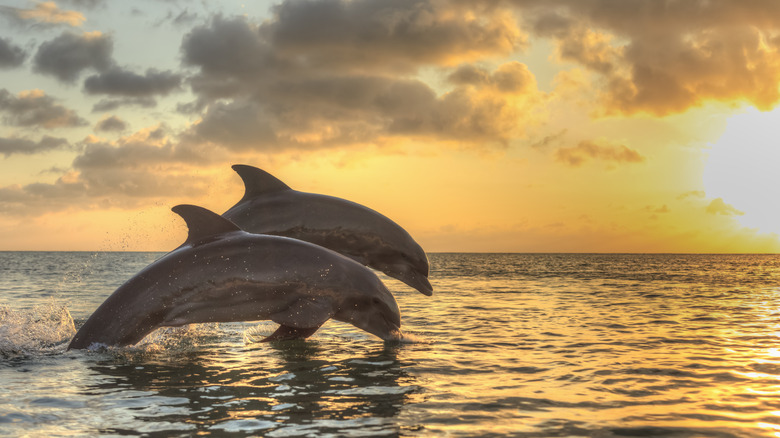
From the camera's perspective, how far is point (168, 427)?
6020mm

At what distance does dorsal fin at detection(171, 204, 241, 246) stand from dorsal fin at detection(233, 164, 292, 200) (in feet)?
7.18

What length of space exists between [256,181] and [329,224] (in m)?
1.49

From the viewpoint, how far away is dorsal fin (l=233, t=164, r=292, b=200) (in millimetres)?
12055

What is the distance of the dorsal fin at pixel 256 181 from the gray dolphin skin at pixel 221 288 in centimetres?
215

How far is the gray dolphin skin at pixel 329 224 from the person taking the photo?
12.1m

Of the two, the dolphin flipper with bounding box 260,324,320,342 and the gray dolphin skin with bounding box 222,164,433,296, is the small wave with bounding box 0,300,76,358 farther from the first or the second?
the gray dolphin skin with bounding box 222,164,433,296

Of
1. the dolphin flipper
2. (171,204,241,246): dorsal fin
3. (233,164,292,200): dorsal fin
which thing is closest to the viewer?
(171,204,241,246): dorsal fin

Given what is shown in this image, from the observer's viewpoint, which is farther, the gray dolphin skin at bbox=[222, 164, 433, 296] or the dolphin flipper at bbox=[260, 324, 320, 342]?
the gray dolphin skin at bbox=[222, 164, 433, 296]

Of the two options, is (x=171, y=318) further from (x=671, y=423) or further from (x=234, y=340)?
(x=671, y=423)

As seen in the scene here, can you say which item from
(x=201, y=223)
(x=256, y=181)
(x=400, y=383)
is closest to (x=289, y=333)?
(x=201, y=223)

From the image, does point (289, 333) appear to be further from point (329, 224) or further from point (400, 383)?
point (400, 383)

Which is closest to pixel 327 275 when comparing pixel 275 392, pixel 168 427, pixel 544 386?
pixel 275 392

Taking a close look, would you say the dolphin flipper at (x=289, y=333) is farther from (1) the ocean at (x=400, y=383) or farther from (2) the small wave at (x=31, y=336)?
(2) the small wave at (x=31, y=336)

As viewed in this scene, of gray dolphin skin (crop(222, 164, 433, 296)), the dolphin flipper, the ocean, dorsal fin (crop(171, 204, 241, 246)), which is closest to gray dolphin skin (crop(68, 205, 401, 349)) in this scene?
dorsal fin (crop(171, 204, 241, 246))
